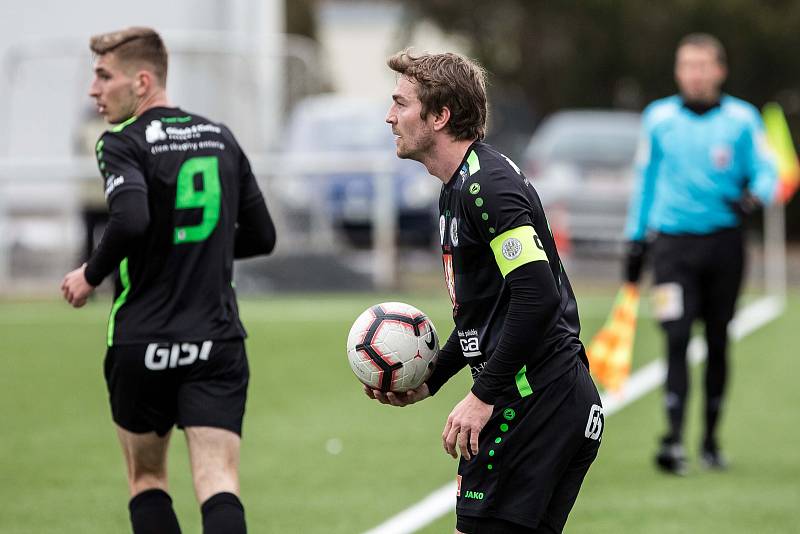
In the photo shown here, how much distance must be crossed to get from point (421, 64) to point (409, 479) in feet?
14.1

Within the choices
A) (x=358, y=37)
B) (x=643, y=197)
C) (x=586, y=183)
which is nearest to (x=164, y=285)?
(x=643, y=197)

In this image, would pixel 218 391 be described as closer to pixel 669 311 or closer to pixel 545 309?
pixel 545 309

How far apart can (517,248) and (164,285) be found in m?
1.62

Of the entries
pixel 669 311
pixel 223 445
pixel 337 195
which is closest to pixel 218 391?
pixel 223 445

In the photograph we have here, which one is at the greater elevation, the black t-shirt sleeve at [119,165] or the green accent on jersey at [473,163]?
the green accent on jersey at [473,163]

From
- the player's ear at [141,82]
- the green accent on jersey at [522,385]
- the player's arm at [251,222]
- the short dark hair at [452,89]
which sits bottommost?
the green accent on jersey at [522,385]

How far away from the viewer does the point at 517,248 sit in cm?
429

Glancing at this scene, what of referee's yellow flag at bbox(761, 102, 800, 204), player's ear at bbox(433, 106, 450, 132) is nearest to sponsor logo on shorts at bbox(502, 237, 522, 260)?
player's ear at bbox(433, 106, 450, 132)

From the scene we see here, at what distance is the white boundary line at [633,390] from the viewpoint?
7.24m

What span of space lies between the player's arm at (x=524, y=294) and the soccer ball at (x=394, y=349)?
21.8 inches

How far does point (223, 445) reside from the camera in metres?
5.30

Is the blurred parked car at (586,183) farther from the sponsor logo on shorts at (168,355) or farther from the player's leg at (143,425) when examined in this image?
the sponsor logo on shorts at (168,355)

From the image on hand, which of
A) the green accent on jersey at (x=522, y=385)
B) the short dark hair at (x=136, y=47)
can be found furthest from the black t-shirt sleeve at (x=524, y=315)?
the short dark hair at (x=136, y=47)

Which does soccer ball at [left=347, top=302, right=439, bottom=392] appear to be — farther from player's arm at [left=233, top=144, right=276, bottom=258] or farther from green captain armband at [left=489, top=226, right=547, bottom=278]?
player's arm at [left=233, top=144, right=276, bottom=258]
